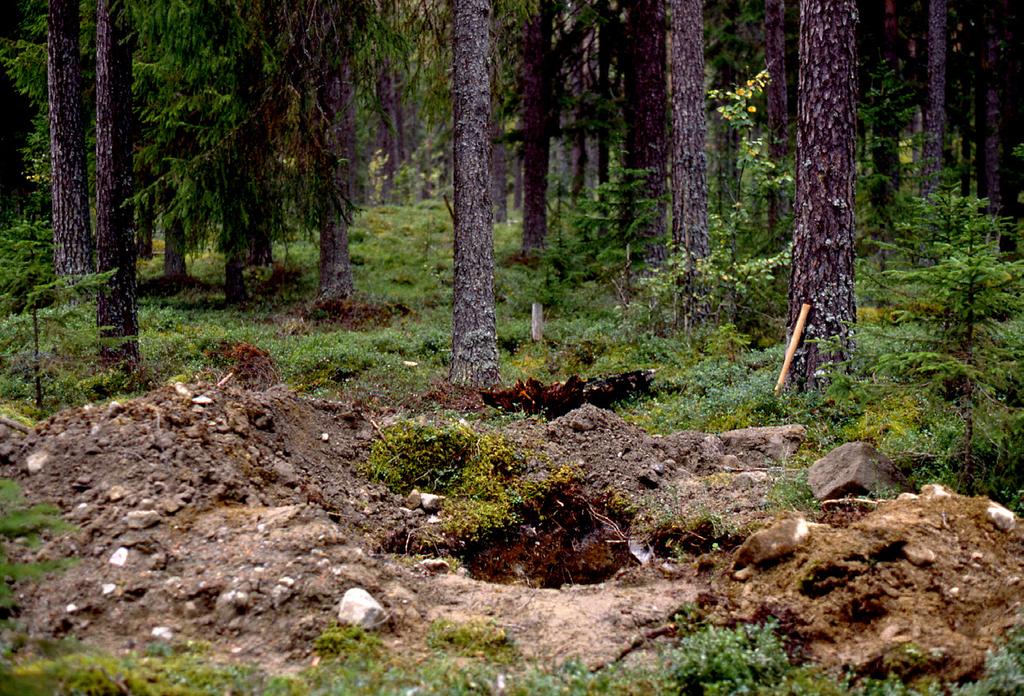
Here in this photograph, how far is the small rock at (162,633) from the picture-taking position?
13.7 ft

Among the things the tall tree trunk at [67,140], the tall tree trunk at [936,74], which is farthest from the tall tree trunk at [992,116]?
the tall tree trunk at [67,140]

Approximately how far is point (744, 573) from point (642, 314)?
9.51 metres

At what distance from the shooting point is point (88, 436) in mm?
5785

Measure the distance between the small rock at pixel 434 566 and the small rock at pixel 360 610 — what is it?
4.05 ft

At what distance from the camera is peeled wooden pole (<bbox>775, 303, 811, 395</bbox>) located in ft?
30.0

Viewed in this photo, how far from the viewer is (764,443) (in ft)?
25.7

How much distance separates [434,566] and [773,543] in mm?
2424

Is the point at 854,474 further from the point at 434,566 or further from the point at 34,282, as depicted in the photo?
the point at 34,282

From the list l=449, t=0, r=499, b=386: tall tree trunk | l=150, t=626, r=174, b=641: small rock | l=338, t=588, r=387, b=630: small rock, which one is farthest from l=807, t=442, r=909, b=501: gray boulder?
l=449, t=0, r=499, b=386: tall tree trunk

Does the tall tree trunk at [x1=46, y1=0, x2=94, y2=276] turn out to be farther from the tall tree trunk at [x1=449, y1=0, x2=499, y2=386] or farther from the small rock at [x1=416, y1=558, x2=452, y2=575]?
the small rock at [x1=416, y1=558, x2=452, y2=575]

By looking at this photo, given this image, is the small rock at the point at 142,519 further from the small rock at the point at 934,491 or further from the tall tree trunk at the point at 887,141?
the tall tree trunk at the point at 887,141

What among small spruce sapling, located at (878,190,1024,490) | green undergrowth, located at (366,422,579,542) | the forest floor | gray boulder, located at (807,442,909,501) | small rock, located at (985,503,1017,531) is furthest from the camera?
green undergrowth, located at (366,422,579,542)

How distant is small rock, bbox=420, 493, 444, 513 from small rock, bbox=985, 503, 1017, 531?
4137 millimetres

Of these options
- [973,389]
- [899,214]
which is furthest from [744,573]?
[899,214]
